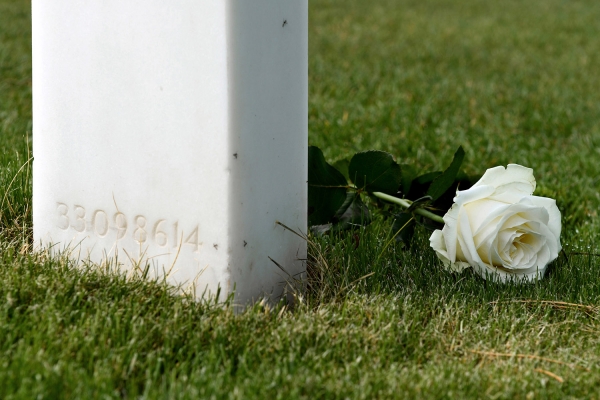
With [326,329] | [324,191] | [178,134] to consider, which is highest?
[178,134]

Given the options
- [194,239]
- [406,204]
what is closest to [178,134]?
[194,239]

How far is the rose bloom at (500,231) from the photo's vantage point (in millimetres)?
2072

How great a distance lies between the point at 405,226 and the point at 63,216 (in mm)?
1067

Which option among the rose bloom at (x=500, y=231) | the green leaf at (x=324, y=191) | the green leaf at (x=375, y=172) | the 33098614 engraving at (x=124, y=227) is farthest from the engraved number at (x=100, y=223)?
the rose bloom at (x=500, y=231)

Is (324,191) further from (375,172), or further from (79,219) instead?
(79,219)

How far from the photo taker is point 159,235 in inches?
76.4

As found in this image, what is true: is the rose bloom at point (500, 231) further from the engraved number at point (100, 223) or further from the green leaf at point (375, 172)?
the engraved number at point (100, 223)

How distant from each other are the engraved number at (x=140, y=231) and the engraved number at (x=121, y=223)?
0.13 ft

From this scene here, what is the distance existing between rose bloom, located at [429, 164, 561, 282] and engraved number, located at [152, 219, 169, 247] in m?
0.79

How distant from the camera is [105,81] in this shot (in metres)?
1.94

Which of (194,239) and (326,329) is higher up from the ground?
(194,239)

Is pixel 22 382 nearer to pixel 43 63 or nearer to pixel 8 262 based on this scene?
pixel 8 262

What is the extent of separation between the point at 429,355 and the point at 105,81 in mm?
1126

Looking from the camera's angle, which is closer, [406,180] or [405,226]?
[405,226]
